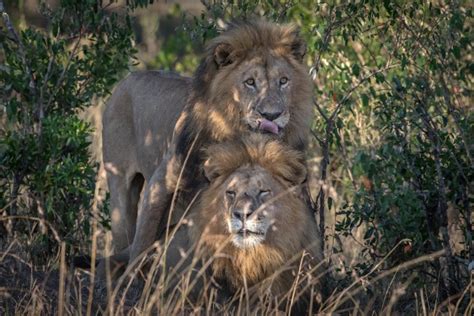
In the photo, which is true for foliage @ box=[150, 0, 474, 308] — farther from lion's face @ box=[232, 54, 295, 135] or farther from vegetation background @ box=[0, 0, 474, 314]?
lion's face @ box=[232, 54, 295, 135]

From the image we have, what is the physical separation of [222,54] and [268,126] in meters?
0.53

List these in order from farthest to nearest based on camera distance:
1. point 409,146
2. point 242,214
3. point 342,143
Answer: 1. point 342,143
2. point 409,146
3. point 242,214

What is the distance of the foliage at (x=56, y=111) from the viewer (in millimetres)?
6375

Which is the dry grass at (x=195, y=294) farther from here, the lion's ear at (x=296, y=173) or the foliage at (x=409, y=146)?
the lion's ear at (x=296, y=173)

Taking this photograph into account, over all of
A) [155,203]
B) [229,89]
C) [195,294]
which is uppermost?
[229,89]

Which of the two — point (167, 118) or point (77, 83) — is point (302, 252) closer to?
point (167, 118)

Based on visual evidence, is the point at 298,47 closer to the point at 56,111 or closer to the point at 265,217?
the point at 265,217

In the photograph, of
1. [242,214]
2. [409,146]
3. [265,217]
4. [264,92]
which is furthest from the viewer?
[409,146]

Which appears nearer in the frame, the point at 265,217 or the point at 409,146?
the point at 265,217

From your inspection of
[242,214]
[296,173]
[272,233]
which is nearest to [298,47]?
[296,173]

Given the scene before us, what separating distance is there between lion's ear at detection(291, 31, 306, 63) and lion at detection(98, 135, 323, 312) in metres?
0.63

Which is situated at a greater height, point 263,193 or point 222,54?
point 222,54

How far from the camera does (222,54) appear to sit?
19.6 ft

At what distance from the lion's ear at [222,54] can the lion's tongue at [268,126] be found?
1.59 ft
